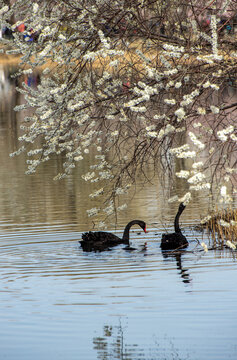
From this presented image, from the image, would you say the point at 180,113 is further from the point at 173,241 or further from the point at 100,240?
the point at 100,240

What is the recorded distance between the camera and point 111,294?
32.7 ft

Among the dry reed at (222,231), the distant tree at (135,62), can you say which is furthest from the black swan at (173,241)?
the distant tree at (135,62)

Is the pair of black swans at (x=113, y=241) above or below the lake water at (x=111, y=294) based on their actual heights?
above

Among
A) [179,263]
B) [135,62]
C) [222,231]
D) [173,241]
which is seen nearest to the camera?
[135,62]

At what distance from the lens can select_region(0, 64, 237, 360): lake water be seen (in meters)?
7.89

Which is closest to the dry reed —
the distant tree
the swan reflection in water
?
the swan reflection in water

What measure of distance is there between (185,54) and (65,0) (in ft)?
5.06

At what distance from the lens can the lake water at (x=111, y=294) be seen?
25.9 ft

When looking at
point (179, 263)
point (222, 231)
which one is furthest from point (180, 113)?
point (222, 231)

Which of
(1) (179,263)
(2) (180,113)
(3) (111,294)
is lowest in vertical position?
(3) (111,294)

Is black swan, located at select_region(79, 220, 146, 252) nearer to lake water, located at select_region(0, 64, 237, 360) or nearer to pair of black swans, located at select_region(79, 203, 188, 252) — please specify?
pair of black swans, located at select_region(79, 203, 188, 252)

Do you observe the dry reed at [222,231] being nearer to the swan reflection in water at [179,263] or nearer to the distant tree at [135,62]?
the swan reflection in water at [179,263]

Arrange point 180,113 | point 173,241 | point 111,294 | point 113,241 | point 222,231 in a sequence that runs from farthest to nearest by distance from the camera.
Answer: point 113,241 < point 222,231 < point 173,241 < point 111,294 < point 180,113

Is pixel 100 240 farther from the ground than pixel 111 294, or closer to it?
farther from the ground
